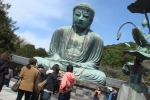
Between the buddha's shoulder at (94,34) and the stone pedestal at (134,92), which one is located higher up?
the buddha's shoulder at (94,34)

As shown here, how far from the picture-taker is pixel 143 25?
562cm

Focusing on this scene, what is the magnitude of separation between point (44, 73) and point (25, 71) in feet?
2.65

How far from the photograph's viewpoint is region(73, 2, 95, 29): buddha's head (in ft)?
46.0

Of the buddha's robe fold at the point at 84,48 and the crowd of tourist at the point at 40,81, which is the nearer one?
the crowd of tourist at the point at 40,81

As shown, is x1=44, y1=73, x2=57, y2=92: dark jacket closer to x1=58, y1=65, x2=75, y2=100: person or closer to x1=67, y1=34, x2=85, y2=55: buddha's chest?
x1=58, y1=65, x2=75, y2=100: person

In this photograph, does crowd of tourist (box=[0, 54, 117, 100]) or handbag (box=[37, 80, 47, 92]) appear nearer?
crowd of tourist (box=[0, 54, 117, 100])

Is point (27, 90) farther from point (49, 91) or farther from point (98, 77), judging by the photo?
point (98, 77)

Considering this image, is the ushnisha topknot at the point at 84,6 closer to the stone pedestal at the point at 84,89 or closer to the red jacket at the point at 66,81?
the stone pedestal at the point at 84,89

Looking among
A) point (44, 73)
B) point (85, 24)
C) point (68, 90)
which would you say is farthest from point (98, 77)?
point (68, 90)

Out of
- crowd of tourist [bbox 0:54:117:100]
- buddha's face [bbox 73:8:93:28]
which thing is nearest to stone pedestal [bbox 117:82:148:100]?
crowd of tourist [bbox 0:54:117:100]

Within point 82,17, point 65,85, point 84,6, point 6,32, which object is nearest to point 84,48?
point 82,17

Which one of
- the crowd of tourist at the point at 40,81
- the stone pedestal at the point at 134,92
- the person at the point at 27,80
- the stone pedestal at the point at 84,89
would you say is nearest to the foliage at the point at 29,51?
the stone pedestal at the point at 84,89

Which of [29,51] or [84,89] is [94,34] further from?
[29,51]

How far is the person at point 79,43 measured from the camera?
13547 millimetres
